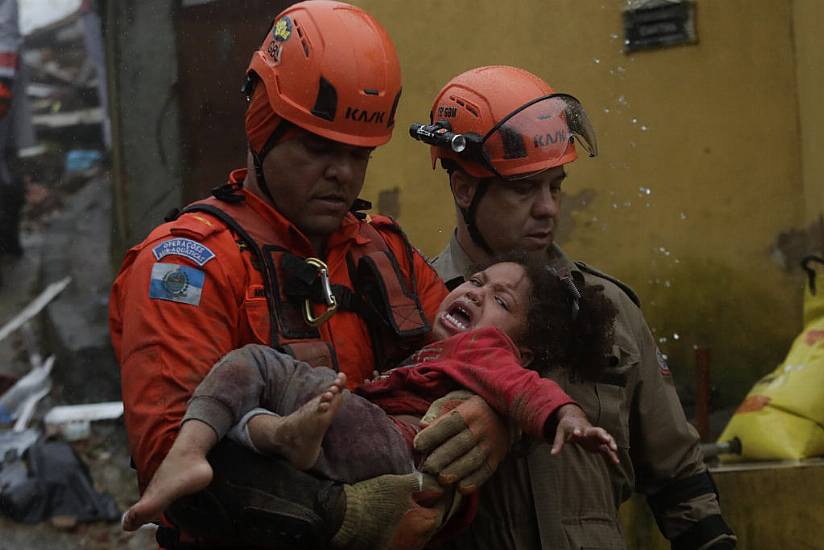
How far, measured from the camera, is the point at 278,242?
3.32 meters

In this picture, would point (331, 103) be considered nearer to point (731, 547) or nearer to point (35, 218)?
point (731, 547)

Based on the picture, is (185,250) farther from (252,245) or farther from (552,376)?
(552,376)

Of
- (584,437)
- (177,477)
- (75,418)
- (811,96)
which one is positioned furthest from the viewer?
(75,418)

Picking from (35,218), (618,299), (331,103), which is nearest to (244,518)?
(331,103)

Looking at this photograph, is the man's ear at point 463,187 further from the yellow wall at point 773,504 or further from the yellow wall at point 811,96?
the yellow wall at point 811,96

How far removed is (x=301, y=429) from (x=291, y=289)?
0.51 m

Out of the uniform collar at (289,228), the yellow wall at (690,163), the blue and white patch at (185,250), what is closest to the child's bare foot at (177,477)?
the blue and white patch at (185,250)

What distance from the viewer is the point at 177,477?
2.68m

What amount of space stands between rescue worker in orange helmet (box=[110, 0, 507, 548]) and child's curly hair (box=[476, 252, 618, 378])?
280 mm

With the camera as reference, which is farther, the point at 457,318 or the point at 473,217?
the point at 473,217

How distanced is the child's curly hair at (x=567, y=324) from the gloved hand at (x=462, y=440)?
0.41 metres

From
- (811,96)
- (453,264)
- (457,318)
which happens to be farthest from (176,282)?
(811,96)

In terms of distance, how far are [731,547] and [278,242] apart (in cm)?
174

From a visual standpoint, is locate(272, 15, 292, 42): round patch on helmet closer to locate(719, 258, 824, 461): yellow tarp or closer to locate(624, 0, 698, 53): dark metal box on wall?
locate(719, 258, 824, 461): yellow tarp
